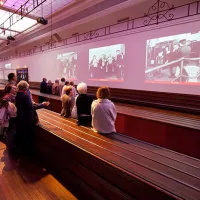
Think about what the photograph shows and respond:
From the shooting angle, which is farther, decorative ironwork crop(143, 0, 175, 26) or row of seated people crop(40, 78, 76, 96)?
row of seated people crop(40, 78, 76, 96)

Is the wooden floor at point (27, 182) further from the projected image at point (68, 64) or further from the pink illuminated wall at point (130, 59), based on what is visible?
the projected image at point (68, 64)

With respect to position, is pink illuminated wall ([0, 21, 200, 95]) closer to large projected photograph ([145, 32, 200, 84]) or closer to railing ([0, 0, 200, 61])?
large projected photograph ([145, 32, 200, 84])

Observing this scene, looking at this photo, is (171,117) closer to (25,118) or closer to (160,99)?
(160,99)

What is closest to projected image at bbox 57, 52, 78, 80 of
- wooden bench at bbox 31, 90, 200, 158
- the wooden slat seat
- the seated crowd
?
the wooden slat seat

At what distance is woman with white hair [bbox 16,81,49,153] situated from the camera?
2.65 meters

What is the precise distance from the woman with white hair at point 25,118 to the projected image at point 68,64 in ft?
21.4

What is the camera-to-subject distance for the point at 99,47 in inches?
296

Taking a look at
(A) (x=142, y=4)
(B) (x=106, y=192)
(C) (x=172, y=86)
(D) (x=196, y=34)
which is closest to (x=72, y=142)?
(B) (x=106, y=192)

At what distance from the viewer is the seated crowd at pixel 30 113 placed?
2365 millimetres

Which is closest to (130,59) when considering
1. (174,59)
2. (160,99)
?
(174,59)

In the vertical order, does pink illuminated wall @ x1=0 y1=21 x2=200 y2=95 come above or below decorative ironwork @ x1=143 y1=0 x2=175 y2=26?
below

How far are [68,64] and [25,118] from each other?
7.28m

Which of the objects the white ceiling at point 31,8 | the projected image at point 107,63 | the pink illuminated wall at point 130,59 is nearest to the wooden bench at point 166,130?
the pink illuminated wall at point 130,59

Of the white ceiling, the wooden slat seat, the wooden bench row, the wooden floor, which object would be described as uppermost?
the white ceiling
